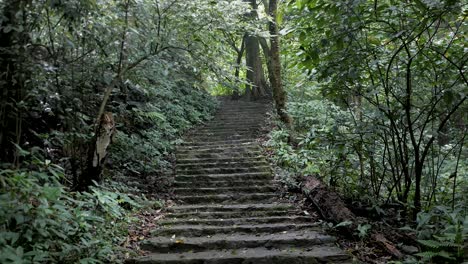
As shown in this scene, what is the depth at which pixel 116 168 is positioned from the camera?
718cm

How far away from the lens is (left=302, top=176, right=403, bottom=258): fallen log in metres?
4.40

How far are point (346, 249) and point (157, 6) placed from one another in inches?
187

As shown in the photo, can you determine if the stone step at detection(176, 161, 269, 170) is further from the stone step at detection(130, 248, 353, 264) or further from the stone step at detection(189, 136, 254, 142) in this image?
the stone step at detection(130, 248, 353, 264)

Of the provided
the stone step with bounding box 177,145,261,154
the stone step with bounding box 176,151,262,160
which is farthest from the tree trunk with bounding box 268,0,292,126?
the stone step with bounding box 176,151,262,160

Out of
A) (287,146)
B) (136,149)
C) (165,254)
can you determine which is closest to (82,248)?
(165,254)

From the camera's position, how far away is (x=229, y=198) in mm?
6914

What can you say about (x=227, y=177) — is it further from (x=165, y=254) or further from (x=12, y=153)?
(x=12, y=153)

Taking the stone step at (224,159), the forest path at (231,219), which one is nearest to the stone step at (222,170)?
the forest path at (231,219)

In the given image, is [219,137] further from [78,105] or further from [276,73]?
[78,105]

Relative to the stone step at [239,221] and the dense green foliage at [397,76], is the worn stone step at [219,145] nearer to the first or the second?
the dense green foliage at [397,76]

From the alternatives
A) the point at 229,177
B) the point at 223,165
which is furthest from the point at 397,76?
the point at 223,165

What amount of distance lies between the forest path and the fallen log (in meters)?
0.29

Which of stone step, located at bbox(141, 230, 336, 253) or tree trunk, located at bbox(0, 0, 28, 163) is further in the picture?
stone step, located at bbox(141, 230, 336, 253)

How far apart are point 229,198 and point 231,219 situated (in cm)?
113
